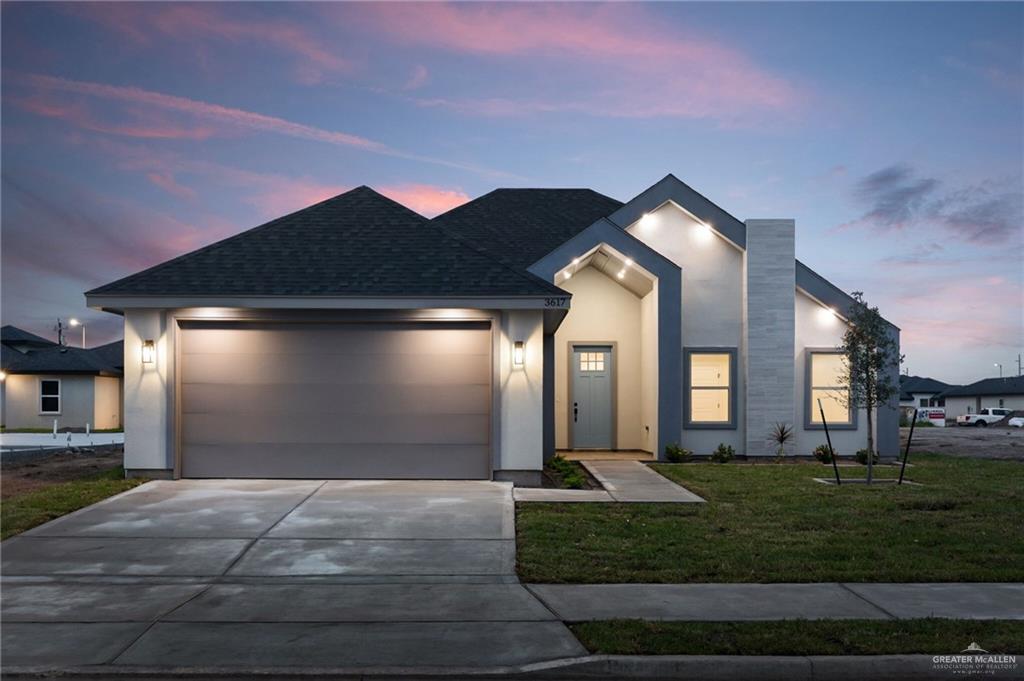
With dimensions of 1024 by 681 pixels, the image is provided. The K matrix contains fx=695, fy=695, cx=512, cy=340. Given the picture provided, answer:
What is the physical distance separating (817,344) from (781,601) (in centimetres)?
1293

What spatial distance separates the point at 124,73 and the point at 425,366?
12379mm

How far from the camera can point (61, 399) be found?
3148 cm

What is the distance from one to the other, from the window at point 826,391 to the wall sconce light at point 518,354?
29.0 feet

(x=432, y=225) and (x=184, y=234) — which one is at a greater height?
(x=184, y=234)

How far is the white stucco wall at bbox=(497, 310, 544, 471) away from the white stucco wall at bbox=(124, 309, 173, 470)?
6039 mm

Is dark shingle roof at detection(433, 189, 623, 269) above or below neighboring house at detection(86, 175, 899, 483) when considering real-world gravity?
above

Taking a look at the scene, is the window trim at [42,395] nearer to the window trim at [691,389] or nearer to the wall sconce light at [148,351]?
the wall sconce light at [148,351]

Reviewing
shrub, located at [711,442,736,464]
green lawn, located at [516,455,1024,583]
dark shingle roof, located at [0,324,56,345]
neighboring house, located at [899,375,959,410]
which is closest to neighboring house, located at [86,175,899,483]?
green lawn, located at [516,455,1024,583]

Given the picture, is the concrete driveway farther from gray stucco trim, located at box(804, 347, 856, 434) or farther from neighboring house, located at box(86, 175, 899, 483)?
gray stucco trim, located at box(804, 347, 856, 434)

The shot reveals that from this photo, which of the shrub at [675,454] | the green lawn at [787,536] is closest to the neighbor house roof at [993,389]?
the shrub at [675,454]

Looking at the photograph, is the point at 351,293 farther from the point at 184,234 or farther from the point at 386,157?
the point at 184,234

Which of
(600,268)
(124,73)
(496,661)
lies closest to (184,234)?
(124,73)

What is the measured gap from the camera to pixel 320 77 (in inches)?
814

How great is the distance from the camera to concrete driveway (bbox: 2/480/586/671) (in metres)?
4.97
